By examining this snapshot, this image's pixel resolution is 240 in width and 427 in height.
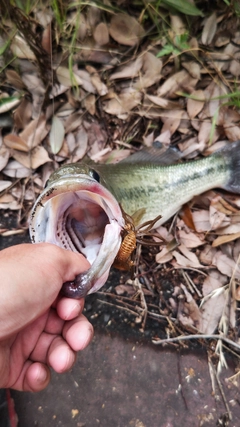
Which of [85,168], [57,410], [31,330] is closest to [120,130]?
[85,168]

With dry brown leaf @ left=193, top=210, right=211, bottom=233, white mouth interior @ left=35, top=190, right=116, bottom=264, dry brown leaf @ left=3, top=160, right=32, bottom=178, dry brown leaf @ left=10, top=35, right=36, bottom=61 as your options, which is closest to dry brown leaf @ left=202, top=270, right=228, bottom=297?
dry brown leaf @ left=193, top=210, right=211, bottom=233

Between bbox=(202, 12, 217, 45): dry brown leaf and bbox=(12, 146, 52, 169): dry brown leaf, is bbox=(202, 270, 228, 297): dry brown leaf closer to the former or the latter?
bbox=(12, 146, 52, 169): dry brown leaf

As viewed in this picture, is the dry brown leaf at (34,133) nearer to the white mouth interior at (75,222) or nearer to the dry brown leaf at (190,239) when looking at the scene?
the white mouth interior at (75,222)

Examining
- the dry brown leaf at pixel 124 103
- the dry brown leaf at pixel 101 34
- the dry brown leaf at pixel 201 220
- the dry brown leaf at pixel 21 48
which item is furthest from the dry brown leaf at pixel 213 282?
the dry brown leaf at pixel 21 48

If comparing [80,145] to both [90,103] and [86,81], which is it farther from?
[86,81]

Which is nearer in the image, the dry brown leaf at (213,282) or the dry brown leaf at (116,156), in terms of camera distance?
the dry brown leaf at (213,282)

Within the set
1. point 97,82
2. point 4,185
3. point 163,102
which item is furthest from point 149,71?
point 4,185
